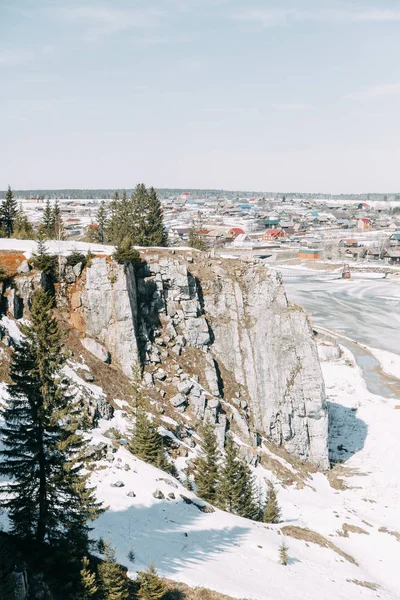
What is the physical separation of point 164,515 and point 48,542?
29.0ft

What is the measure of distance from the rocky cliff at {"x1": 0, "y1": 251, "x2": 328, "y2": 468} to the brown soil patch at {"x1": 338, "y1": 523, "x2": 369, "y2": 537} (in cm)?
1122

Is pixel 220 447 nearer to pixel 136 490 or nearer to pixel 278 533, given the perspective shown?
pixel 278 533

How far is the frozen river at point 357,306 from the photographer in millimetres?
89562

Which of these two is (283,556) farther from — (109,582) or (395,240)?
(395,240)

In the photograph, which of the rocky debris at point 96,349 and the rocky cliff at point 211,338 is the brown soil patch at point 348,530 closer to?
the rocky cliff at point 211,338

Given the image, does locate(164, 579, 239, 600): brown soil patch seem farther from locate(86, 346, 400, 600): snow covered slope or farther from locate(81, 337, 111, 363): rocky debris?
locate(81, 337, 111, 363): rocky debris

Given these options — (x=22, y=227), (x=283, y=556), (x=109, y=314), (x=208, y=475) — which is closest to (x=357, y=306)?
(x=22, y=227)

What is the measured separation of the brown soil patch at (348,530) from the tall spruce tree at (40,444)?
21.8 metres

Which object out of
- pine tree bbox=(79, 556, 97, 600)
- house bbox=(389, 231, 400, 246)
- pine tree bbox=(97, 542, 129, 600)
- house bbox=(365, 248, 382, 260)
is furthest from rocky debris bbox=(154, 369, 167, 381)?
house bbox=(389, 231, 400, 246)

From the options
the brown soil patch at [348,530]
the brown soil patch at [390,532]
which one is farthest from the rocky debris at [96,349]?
the brown soil patch at [390,532]

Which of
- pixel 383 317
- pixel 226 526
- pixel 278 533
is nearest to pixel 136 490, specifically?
pixel 226 526

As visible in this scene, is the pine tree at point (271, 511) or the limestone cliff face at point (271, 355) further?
the limestone cliff face at point (271, 355)

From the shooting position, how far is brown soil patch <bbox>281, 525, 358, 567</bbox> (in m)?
30.7

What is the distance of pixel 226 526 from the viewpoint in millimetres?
27656
